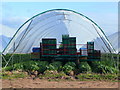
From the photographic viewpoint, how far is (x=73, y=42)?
1203 centimetres

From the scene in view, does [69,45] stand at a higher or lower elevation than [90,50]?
higher

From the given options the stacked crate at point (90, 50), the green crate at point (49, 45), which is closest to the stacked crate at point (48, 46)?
the green crate at point (49, 45)

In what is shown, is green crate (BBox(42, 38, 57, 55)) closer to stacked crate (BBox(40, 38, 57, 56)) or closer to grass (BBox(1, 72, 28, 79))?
stacked crate (BBox(40, 38, 57, 56))

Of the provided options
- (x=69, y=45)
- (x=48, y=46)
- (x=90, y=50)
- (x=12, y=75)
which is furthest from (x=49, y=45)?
(x=12, y=75)

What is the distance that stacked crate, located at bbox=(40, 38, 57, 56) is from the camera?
40.1ft

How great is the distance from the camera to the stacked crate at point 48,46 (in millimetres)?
12219

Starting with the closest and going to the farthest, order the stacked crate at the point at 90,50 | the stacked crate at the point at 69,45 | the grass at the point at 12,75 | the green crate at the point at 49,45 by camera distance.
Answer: the grass at the point at 12,75 → the stacked crate at the point at 69,45 → the green crate at the point at 49,45 → the stacked crate at the point at 90,50

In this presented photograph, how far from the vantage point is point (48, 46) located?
40.3 feet

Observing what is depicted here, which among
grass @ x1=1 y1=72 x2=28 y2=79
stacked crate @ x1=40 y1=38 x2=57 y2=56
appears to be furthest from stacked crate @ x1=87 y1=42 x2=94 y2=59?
grass @ x1=1 y1=72 x2=28 y2=79

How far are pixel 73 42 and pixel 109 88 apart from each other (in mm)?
5389

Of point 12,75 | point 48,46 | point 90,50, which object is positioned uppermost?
point 48,46

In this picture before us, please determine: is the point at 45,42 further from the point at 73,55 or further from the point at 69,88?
the point at 69,88

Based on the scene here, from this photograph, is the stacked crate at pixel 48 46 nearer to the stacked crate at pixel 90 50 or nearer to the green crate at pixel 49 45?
the green crate at pixel 49 45

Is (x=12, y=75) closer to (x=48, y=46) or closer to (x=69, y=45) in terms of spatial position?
(x=48, y=46)
